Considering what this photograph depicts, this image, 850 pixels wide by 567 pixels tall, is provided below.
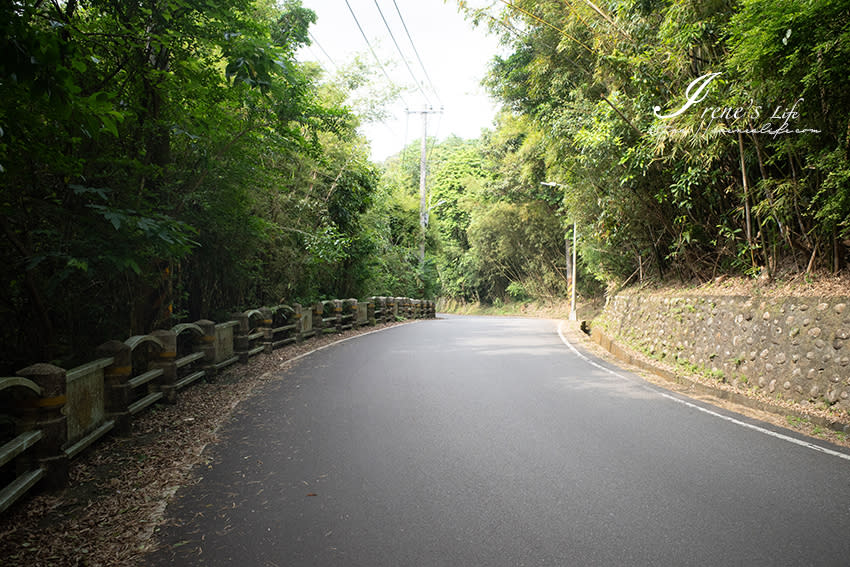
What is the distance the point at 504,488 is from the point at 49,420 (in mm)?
3460

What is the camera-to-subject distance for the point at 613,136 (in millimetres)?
10523

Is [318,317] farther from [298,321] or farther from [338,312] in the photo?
[298,321]

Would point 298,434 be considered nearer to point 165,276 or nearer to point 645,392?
point 165,276

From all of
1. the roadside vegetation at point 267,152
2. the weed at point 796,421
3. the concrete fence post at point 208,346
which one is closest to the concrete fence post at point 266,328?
the roadside vegetation at point 267,152

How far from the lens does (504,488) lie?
12.8ft

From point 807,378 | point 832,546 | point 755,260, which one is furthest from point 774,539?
point 755,260

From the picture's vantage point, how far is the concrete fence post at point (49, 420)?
3941 millimetres

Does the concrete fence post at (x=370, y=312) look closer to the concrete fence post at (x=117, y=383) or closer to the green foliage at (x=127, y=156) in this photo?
the green foliage at (x=127, y=156)

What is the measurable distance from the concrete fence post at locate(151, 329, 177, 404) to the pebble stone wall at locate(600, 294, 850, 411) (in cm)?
753

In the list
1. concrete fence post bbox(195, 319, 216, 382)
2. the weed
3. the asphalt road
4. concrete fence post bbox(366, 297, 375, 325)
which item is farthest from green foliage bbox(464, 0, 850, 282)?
concrete fence post bbox(366, 297, 375, 325)

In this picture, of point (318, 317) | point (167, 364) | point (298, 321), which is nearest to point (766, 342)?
point (167, 364)

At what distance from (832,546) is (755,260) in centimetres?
664

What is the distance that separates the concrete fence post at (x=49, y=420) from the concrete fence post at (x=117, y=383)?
→ 105 cm

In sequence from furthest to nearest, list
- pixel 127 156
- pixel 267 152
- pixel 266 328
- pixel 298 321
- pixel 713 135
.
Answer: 1. pixel 298 321
2. pixel 266 328
3. pixel 267 152
4. pixel 713 135
5. pixel 127 156
